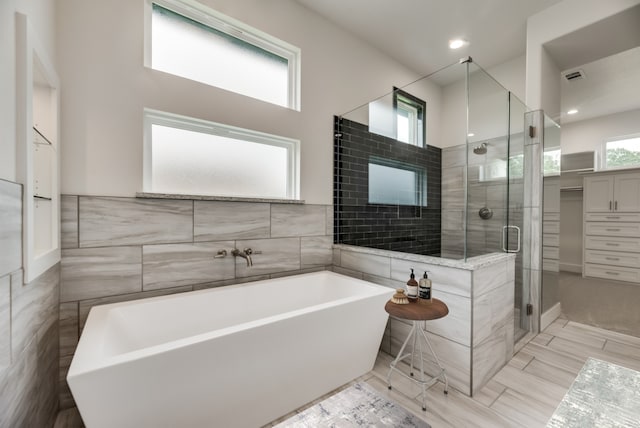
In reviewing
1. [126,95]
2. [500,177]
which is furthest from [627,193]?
[126,95]

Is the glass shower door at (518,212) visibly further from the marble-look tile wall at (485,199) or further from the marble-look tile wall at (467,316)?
the marble-look tile wall at (467,316)

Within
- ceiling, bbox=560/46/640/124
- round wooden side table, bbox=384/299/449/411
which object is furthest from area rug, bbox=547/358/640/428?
ceiling, bbox=560/46/640/124

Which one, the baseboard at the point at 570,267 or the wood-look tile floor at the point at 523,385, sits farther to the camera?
the baseboard at the point at 570,267

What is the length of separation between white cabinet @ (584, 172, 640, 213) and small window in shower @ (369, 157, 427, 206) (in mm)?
4106

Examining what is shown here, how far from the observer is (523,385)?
76.0 inches

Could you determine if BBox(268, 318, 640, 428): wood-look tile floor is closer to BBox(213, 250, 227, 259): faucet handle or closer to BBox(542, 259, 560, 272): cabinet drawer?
BBox(542, 259, 560, 272): cabinet drawer

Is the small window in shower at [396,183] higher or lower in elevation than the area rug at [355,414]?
higher

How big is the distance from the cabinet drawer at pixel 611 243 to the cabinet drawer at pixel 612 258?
0.08 metres

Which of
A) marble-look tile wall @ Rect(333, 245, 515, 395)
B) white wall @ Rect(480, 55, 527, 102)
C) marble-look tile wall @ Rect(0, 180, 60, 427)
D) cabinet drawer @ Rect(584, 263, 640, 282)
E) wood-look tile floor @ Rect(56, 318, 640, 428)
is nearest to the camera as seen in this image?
marble-look tile wall @ Rect(0, 180, 60, 427)

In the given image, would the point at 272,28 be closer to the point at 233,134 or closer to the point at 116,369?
the point at 233,134

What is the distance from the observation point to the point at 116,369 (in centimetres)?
104

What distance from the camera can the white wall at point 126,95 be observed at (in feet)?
5.60

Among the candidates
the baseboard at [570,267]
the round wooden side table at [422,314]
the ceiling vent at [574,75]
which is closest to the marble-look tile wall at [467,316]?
the round wooden side table at [422,314]

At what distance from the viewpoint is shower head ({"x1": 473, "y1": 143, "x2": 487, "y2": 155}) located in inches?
106
